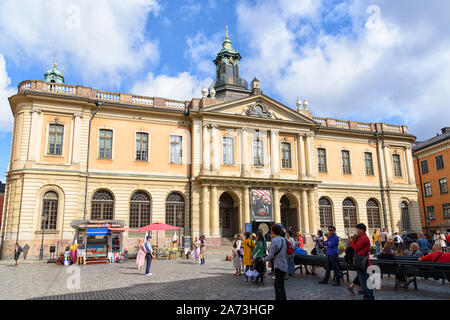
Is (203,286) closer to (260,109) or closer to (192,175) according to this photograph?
(192,175)

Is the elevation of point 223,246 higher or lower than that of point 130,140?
lower

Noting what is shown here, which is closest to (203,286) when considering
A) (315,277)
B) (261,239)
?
(261,239)

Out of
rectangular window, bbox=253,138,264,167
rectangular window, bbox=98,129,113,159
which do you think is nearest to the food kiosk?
rectangular window, bbox=98,129,113,159

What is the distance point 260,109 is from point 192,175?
8.65 m

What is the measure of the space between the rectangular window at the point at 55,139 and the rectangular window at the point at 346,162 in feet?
83.9

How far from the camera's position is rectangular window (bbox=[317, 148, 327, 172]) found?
110ft

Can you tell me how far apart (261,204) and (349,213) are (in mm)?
Result: 10465

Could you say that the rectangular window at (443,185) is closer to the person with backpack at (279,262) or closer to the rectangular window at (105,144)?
the rectangular window at (105,144)

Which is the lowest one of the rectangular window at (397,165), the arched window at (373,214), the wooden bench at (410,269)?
the wooden bench at (410,269)

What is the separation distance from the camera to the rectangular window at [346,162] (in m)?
34.4

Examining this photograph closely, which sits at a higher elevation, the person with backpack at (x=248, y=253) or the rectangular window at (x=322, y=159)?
the rectangular window at (x=322, y=159)

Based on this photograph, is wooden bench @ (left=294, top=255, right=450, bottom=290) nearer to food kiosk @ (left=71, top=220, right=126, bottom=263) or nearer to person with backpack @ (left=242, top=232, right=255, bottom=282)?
person with backpack @ (left=242, top=232, right=255, bottom=282)

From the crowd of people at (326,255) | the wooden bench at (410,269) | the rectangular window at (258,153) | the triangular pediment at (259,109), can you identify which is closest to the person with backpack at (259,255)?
the crowd of people at (326,255)

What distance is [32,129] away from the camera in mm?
24812
